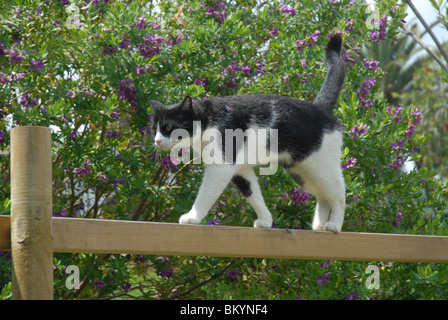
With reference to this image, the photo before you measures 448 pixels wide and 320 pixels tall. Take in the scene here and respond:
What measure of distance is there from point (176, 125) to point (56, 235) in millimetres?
712

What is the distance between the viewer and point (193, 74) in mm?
3311

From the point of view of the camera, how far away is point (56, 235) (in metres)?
1.49

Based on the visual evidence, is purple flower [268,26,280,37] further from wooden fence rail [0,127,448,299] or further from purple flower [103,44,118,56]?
wooden fence rail [0,127,448,299]

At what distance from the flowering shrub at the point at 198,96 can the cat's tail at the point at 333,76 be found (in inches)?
27.8

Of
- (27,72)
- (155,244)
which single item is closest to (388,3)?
(27,72)

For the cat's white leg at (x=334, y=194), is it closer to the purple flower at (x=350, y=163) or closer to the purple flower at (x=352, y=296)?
the purple flower at (x=350, y=163)

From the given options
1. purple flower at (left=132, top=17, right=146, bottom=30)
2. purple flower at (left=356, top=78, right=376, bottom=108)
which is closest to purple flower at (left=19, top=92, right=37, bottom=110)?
purple flower at (left=132, top=17, right=146, bottom=30)

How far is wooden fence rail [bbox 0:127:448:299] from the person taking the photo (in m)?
1.42

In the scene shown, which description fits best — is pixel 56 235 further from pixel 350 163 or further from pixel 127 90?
pixel 350 163

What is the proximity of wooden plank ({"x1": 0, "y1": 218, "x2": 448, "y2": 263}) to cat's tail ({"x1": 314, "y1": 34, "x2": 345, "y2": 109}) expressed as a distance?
2.14 feet

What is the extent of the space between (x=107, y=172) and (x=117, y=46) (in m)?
0.66
